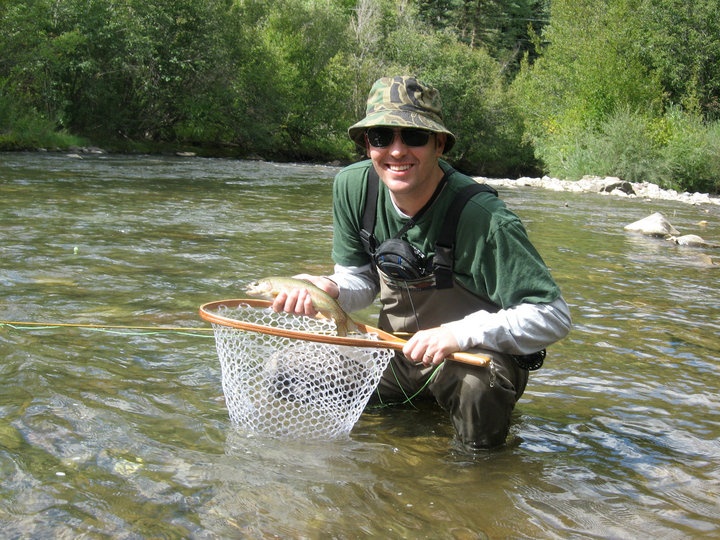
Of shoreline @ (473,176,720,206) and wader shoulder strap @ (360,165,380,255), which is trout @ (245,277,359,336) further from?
shoreline @ (473,176,720,206)

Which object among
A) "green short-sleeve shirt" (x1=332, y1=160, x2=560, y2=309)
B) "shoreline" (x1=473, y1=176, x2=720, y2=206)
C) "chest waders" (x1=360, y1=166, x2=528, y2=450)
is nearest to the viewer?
"green short-sleeve shirt" (x1=332, y1=160, x2=560, y2=309)

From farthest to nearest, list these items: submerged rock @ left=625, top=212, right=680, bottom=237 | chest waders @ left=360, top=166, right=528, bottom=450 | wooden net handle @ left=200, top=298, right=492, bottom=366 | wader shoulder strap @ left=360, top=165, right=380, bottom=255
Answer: submerged rock @ left=625, top=212, right=680, bottom=237
wader shoulder strap @ left=360, top=165, right=380, bottom=255
chest waders @ left=360, top=166, right=528, bottom=450
wooden net handle @ left=200, top=298, right=492, bottom=366

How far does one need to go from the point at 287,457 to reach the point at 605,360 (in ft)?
9.68

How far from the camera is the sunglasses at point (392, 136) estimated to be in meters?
3.47

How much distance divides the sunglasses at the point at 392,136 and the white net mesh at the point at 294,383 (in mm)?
962

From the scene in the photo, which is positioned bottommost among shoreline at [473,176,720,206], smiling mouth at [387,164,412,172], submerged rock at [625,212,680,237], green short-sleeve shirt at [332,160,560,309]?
submerged rock at [625,212,680,237]

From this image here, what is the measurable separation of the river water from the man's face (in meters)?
1.26

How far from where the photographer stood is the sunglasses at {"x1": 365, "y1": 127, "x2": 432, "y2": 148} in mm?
3471

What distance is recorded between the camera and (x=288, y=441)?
12.0 feet

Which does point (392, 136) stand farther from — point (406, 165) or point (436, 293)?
point (436, 293)

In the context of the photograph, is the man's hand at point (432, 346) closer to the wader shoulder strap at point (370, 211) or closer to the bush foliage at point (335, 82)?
the wader shoulder strap at point (370, 211)

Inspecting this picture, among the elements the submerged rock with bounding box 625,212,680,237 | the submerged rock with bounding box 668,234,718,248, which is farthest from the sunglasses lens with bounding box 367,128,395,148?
the submerged rock with bounding box 625,212,680,237

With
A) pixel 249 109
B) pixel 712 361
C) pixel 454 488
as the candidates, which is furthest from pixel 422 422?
pixel 249 109

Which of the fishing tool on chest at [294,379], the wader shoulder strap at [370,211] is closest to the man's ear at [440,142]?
the wader shoulder strap at [370,211]
